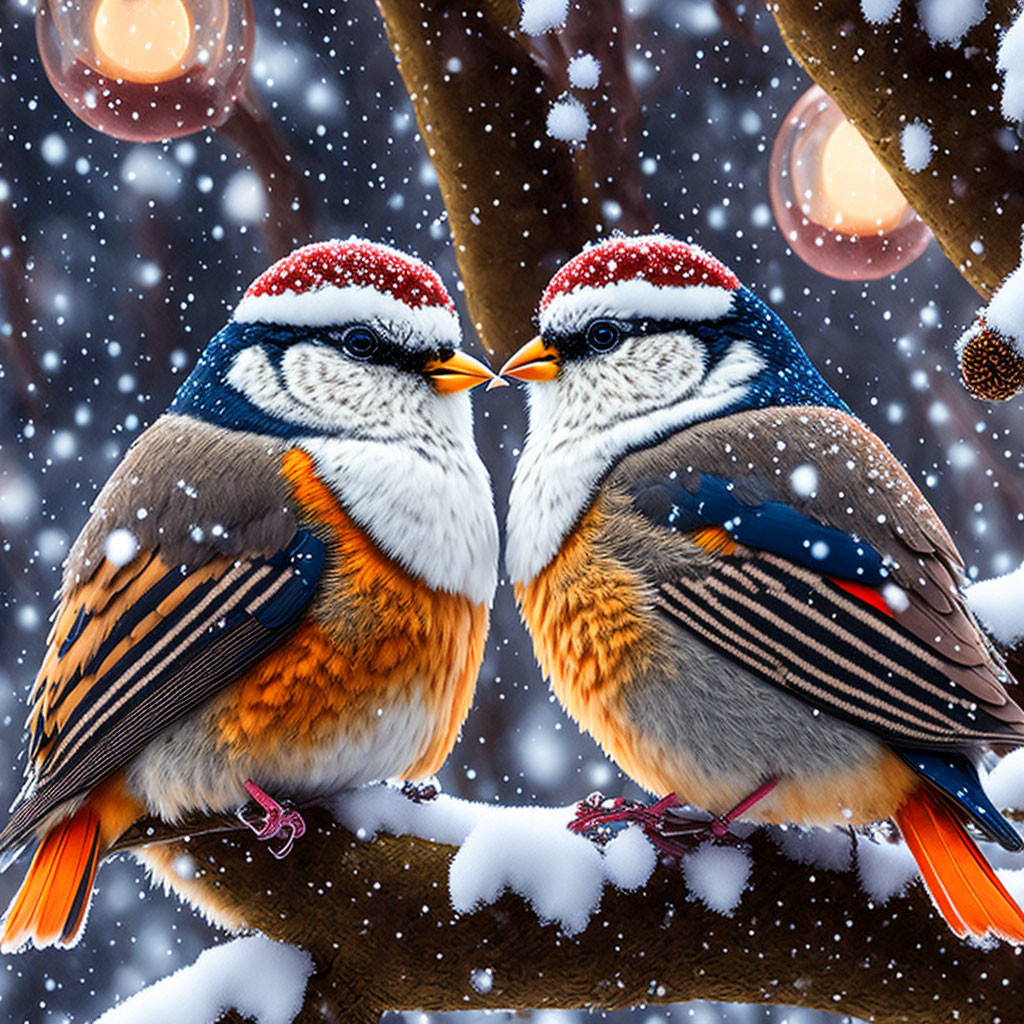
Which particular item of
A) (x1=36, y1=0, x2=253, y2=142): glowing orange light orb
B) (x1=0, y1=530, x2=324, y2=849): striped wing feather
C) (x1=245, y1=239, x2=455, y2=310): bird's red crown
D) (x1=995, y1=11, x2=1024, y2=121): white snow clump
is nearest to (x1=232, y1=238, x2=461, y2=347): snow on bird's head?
(x1=245, y1=239, x2=455, y2=310): bird's red crown

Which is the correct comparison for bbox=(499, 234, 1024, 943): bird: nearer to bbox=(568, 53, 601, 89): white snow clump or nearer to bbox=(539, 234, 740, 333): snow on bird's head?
bbox=(539, 234, 740, 333): snow on bird's head

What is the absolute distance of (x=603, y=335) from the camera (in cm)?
81

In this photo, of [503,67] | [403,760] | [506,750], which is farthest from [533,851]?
[506,750]

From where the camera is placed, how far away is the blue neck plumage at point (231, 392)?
0.79 metres

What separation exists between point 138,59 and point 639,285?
17.6 inches

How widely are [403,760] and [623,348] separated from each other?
292 millimetres

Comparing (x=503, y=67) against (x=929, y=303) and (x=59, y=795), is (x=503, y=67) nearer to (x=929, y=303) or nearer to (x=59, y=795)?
(x=59, y=795)

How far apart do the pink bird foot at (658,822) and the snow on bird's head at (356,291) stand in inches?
12.0

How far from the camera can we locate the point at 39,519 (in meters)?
1.47

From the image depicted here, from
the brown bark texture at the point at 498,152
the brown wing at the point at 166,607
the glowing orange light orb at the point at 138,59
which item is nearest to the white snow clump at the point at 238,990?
the brown wing at the point at 166,607

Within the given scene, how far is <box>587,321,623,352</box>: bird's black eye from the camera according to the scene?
0.81 meters

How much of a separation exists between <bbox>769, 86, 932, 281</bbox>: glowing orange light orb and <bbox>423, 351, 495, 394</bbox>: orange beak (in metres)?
0.34

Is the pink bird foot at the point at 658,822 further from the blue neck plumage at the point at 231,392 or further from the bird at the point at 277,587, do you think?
the blue neck plumage at the point at 231,392

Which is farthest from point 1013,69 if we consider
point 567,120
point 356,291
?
point 356,291
